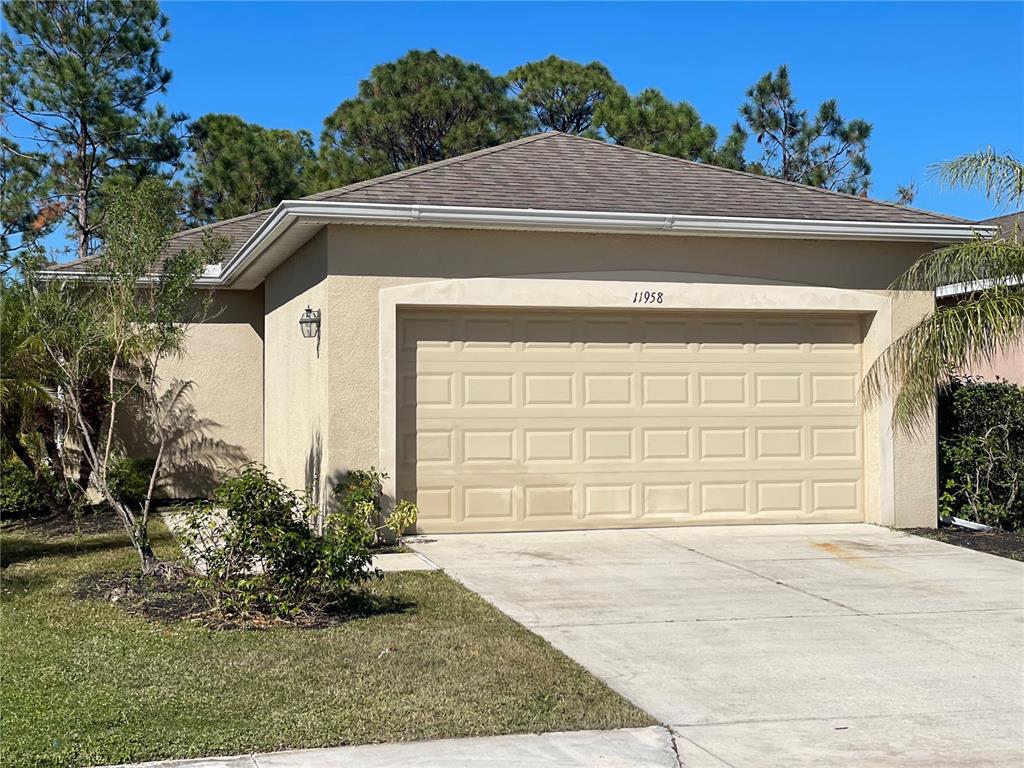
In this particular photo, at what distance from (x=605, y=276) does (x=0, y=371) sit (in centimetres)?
677

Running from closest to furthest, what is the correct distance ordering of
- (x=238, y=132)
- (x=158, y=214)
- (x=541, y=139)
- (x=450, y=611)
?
(x=450, y=611), (x=158, y=214), (x=541, y=139), (x=238, y=132)

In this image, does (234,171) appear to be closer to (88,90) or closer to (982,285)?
(88,90)

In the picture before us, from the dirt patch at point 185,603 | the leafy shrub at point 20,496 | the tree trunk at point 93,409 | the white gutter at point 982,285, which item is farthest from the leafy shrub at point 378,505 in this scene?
the white gutter at point 982,285

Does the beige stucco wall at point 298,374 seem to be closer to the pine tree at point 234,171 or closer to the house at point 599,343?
the house at point 599,343

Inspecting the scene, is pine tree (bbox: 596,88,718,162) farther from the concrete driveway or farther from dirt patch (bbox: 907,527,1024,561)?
the concrete driveway

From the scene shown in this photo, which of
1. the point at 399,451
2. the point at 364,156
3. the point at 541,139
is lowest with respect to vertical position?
the point at 399,451

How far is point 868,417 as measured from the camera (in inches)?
517

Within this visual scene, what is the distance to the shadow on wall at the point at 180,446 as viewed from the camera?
16547mm

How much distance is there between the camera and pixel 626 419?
41.6 feet

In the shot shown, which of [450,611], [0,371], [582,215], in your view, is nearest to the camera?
[450,611]

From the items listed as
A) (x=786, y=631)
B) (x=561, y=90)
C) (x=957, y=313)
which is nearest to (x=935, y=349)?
(x=957, y=313)

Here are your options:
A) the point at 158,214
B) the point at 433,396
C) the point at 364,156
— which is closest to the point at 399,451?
the point at 433,396

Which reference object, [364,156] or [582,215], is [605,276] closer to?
[582,215]

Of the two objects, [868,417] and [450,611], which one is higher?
[868,417]
